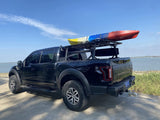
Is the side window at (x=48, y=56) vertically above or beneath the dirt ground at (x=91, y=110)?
above

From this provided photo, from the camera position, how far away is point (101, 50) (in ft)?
14.7

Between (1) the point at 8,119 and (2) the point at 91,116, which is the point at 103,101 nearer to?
(2) the point at 91,116

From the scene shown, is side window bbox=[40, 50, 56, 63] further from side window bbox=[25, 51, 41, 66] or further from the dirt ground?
the dirt ground

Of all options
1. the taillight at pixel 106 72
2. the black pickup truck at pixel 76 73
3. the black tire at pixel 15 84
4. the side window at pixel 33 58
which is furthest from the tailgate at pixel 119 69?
the black tire at pixel 15 84

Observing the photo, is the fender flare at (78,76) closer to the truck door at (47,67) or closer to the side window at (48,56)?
the truck door at (47,67)

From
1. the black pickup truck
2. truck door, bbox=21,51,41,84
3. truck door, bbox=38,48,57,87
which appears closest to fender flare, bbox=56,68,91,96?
the black pickup truck

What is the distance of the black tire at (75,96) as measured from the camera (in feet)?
10.5

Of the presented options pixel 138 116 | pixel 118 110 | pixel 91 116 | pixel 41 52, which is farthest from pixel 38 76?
pixel 138 116

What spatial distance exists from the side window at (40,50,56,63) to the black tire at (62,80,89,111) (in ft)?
3.44

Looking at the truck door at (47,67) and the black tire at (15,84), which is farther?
the black tire at (15,84)

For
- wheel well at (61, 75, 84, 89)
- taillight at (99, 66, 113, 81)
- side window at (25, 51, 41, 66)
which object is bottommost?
wheel well at (61, 75, 84, 89)

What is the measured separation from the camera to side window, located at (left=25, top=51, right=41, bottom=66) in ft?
15.4

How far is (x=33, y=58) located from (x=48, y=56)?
985 mm

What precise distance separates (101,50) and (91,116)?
2.34 m
